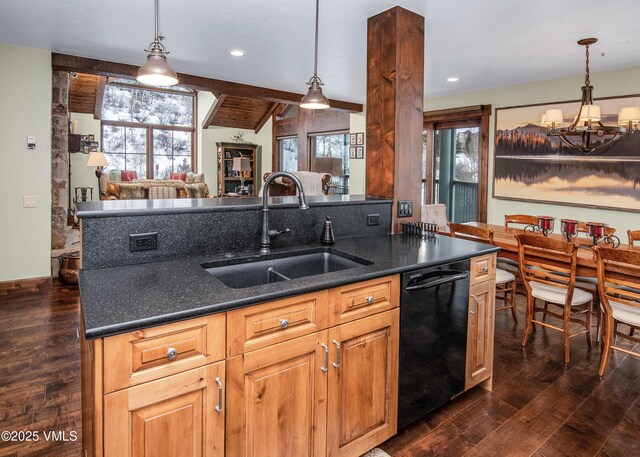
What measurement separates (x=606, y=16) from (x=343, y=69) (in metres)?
2.59

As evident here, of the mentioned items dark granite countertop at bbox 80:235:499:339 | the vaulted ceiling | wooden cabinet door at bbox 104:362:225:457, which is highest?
the vaulted ceiling

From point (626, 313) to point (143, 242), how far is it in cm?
281

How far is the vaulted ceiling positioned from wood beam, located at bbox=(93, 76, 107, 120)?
4098mm

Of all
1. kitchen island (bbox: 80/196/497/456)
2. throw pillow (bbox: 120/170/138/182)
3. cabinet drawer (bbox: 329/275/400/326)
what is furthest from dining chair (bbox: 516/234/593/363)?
throw pillow (bbox: 120/170/138/182)

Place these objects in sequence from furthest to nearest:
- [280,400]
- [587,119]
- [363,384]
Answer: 1. [587,119]
2. [363,384]
3. [280,400]

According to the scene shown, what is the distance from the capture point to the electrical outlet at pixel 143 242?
1.74m

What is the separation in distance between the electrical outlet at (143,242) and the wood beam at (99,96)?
23.9 feet

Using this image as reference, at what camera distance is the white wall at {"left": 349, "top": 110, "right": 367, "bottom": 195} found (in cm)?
744

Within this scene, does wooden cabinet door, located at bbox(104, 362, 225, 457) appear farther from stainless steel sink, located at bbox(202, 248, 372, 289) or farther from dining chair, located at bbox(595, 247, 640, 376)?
dining chair, located at bbox(595, 247, 640, 376)

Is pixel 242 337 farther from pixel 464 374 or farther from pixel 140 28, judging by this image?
pixel 140 28

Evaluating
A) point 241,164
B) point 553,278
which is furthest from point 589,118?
point 241,164

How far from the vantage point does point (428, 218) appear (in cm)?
443

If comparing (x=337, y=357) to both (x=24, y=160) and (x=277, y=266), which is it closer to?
(x=277, y=266)

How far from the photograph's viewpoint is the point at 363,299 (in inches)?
65.6
